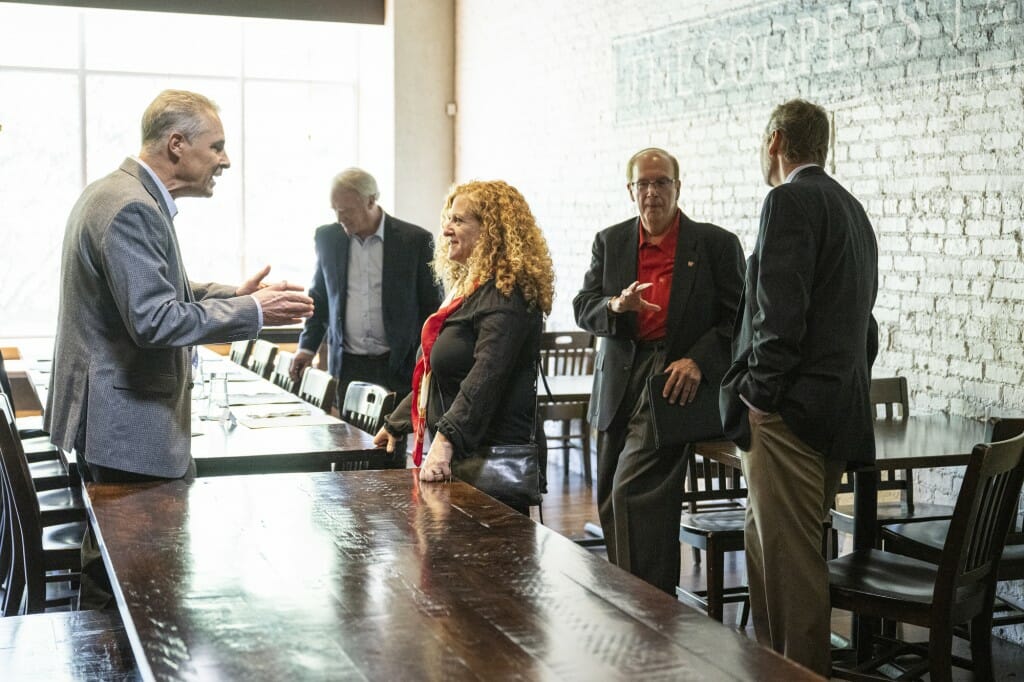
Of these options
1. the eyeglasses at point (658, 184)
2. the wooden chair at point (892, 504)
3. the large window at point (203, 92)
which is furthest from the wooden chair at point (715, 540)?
the large window at point (203, 92)

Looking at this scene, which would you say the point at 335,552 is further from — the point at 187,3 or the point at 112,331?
the point at 187,3

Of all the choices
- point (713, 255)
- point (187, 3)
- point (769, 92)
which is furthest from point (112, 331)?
point (187, 3)

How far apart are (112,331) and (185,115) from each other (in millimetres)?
588

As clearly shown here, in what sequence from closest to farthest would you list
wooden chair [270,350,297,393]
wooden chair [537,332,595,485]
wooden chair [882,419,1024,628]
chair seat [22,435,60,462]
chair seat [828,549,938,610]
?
1. chair seat [828,549,938,610]
2. wooden chair [882,419,1024,628]
3. chair seat [22,435,60,462]
4. wooden chair [270,350,297,393]
5. wooden chair [537,332,595,485]

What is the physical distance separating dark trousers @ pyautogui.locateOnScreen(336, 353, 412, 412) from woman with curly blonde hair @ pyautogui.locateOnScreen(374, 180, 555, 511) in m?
2.40

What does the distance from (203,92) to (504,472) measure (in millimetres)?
9132

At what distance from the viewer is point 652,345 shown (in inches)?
166

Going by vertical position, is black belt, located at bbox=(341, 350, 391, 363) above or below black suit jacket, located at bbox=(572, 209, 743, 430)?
below

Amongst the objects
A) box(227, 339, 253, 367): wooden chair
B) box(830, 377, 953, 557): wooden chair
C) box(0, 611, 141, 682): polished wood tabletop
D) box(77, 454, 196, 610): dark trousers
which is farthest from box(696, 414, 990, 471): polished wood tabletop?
box(227, 339, 253, 367): wooden chair

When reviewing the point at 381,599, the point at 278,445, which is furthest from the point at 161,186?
the point at 381,599

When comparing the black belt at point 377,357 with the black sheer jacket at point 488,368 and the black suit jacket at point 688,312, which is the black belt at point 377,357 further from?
the black sheer jacket at point 488,368

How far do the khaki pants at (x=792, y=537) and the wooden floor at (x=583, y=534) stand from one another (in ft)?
1.62

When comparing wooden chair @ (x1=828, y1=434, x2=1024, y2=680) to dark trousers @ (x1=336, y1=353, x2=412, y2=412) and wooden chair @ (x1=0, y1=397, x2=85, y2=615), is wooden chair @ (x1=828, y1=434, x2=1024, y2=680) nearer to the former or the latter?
wooden chair @ (x1=0, y1=397, x2=85, y2=615)

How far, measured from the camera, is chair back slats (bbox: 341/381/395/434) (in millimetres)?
4441
